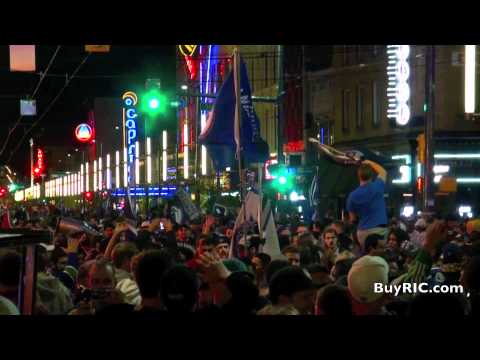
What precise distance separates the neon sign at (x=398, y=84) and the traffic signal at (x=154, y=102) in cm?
1306

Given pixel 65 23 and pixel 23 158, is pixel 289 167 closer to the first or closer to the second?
pixel 65 23

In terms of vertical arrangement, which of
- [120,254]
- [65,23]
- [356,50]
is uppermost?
[356,50]

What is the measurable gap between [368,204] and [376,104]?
93.2 feet

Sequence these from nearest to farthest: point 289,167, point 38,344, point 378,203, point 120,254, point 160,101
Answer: point 38,344 < point 120,254 < point 378,203 < point 160,101 < point 289,167

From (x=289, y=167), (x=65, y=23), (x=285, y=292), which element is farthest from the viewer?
(x=289, y=167)

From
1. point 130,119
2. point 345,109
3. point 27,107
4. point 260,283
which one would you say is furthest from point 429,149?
point 130,119

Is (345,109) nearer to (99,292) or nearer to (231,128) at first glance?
(231,128)

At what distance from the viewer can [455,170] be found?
112 ft

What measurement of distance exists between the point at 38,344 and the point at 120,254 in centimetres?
544

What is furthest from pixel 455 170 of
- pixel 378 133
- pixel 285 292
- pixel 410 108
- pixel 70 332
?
pixel 70 332

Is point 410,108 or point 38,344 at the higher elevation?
point 410,108

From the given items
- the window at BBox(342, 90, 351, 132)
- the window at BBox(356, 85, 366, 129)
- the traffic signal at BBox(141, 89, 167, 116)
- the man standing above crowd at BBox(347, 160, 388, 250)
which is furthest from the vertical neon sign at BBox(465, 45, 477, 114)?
the man standing above crowd at BBox(347, 160, 388, 250)

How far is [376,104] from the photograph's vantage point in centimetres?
3953

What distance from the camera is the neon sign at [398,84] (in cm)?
3378
